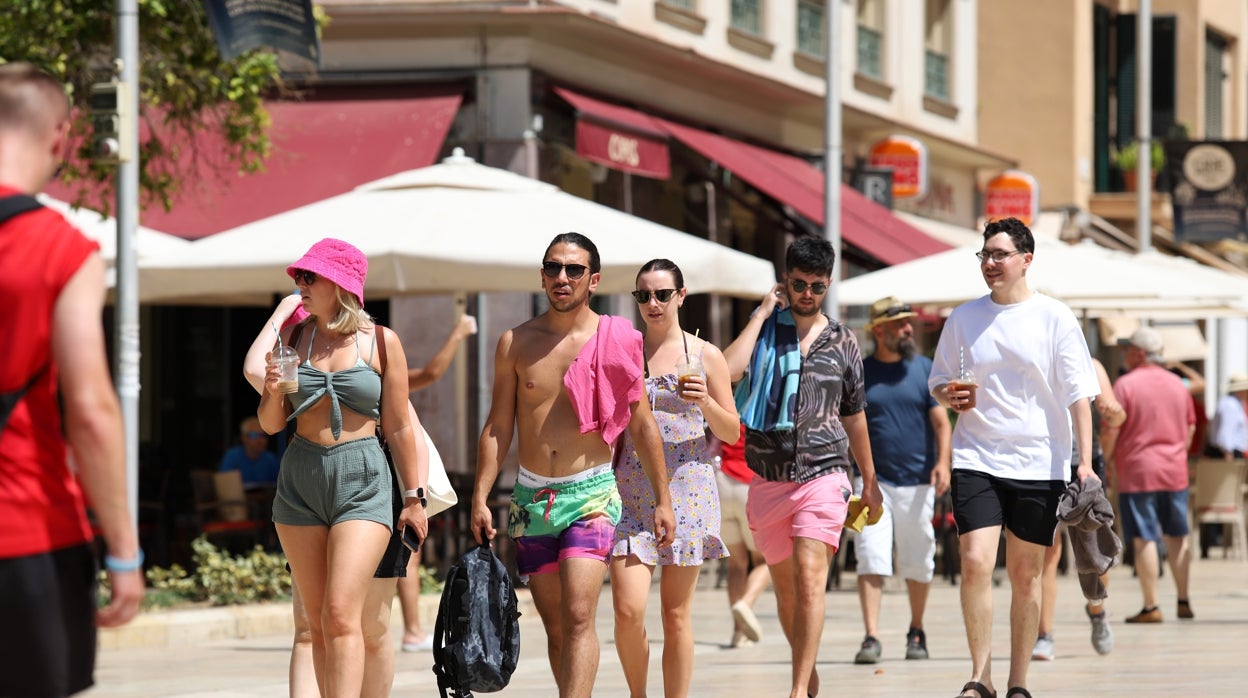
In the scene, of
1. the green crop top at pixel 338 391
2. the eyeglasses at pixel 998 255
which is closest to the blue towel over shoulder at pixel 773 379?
the eyeglasses at pixel 998 255

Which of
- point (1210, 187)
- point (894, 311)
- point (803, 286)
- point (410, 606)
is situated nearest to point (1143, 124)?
point (1210, 187)

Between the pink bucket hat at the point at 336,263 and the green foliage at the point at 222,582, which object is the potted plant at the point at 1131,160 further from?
the pink bucket hat at the point at 336,263

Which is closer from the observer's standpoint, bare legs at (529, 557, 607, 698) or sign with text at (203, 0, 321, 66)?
bare legs at (529, 557, 607, 698)

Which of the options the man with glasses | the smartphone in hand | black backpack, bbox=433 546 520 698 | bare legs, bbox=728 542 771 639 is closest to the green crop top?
the smartphone in hand

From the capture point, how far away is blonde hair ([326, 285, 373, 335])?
778 centimetres

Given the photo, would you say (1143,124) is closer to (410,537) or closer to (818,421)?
(818,421)

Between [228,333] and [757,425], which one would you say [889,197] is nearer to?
[228,333]

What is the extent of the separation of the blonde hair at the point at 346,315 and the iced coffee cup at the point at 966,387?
8.75ft

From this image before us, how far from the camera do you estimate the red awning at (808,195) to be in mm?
22906

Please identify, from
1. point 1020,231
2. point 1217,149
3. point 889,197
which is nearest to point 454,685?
point 1020,231

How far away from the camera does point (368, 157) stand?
19.8m

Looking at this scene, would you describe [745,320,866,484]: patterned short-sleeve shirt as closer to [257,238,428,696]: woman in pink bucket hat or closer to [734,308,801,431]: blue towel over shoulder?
[734,308,801,431]: blue towel over shoulder

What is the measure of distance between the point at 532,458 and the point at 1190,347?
808 inches

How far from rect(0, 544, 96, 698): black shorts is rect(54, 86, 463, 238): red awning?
47.0 feet
